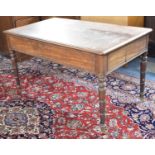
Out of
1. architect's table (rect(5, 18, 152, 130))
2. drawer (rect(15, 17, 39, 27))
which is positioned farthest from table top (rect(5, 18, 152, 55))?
drawer (rect(15, 17, 39, 27))

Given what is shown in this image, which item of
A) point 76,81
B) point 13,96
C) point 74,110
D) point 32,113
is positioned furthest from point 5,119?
point 76,81

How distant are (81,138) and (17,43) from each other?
36.7 inches

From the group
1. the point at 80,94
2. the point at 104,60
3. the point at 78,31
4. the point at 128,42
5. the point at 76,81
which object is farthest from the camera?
the point at 76,81

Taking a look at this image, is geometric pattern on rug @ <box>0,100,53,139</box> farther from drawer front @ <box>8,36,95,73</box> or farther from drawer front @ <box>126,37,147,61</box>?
drawer front @ <box>126,37,147,61</box>

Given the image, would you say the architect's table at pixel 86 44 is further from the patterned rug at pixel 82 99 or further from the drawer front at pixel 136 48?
the patterned rug at pixel 82 99

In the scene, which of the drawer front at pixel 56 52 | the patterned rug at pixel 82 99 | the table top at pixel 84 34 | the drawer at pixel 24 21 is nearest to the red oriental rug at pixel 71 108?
the patterned rug at pixel 82 99

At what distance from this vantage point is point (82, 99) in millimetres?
2447

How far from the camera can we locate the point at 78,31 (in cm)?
213

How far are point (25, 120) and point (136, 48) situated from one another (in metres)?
1.01

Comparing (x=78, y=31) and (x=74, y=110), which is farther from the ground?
(x=78, y=31)

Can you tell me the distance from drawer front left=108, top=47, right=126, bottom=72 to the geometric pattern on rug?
2.17 ft

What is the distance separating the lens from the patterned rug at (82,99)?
203 centimetres

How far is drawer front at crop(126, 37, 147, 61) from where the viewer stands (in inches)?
76.4
